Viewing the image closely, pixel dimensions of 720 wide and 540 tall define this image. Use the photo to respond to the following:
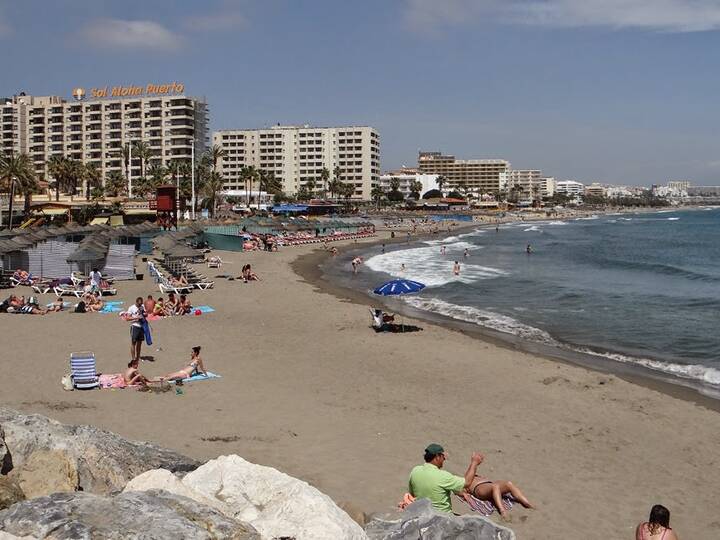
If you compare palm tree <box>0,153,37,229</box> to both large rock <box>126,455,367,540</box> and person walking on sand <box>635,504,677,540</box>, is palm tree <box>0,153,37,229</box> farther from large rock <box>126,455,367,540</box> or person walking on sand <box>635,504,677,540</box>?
person walking on sand <box>635,504,677,540</box>

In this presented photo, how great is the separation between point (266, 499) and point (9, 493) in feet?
6.05

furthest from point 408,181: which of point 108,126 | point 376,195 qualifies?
point 108,126

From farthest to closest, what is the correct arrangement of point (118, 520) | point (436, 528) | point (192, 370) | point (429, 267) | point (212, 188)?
point (212, 188) < point (429, 267) < point (192, 370) < point (436, 528) < point (118, 520)

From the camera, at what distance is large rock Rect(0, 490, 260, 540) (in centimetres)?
386

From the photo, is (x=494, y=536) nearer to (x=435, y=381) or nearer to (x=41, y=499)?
(x=41, y=499)

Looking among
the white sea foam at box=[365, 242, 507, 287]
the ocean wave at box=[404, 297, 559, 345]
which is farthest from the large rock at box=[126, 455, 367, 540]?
the white sea foam at box=[365, 242, 507, 287]

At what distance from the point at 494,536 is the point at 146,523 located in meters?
2.35

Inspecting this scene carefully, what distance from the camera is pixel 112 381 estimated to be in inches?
525

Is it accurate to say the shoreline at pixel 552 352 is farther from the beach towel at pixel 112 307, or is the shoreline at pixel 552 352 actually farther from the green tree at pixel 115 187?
the green tree at pixel 115 187

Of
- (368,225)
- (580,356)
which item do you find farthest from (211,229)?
(580,356)

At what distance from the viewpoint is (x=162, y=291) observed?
89.1 ft

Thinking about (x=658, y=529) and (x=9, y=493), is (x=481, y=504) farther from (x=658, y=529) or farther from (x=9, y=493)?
(x=9, y=493)

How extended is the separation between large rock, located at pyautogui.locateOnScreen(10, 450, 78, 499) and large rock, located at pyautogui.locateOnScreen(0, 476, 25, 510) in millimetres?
259

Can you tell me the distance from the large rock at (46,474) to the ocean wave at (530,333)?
46.9 feet
